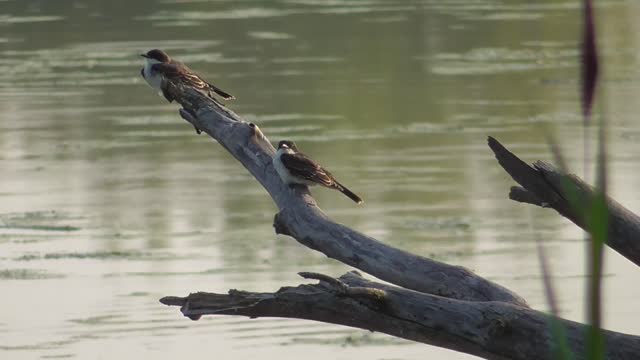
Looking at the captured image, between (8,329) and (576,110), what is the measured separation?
6.90m

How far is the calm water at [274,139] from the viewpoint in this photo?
285 inches

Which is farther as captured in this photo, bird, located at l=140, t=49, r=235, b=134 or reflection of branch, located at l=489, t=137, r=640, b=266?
bird, located at l=140, t=49, r=235, b=134

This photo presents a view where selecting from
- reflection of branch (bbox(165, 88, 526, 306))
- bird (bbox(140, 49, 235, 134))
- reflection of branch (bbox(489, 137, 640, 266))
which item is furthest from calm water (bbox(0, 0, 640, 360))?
reflection of branch (bbox(489, 137, 640, 266))

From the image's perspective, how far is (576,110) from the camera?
12.9 m

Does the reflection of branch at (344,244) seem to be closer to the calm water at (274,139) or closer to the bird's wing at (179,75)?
the bird's wing at (179,75)

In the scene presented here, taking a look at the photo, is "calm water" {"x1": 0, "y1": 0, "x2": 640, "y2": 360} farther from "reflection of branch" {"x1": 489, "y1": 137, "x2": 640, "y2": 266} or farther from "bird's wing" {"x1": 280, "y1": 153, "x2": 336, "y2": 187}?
"reflection of branch" {"x1": 489, "y1": 137, "x2": 640, "y2": 266}

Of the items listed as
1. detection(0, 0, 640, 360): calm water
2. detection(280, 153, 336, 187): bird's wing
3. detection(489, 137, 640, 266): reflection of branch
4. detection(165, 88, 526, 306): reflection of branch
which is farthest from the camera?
detection(0, 0, 640, 360): calm water

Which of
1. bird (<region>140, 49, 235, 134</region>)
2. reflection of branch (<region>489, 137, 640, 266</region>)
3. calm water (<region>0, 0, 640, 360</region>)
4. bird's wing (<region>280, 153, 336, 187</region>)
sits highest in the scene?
reflection of branch (<region>489, 137, 640, 266</region>)

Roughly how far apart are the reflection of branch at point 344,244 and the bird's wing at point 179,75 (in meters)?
1.23

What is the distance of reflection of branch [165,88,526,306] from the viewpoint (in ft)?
12.4

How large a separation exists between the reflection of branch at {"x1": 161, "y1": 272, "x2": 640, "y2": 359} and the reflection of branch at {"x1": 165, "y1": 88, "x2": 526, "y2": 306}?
1.31 feet

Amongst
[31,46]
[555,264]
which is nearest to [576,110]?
[555,264]

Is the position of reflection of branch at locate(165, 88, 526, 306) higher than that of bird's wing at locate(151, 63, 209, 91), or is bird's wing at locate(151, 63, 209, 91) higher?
bird's wing at locate(151, 63, 209, 91)

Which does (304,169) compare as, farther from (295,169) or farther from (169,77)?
(169,77)
